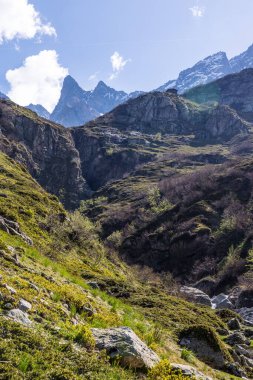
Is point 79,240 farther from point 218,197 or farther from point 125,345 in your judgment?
point 218,197

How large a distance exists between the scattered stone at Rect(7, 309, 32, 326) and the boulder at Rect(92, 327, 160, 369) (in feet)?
6.96

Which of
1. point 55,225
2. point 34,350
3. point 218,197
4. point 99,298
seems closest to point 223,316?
point 99,298

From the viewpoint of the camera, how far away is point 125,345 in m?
11.5

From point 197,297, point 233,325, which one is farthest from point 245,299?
point 233,325

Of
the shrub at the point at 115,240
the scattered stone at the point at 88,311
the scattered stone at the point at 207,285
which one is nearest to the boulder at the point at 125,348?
the scattered stone at the point at 88,311

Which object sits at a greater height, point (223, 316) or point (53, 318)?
point (53, 318)

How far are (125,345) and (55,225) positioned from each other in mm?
41654

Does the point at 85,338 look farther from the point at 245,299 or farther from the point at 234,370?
the point at 245,299

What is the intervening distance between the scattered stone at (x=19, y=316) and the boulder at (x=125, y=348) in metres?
2.12

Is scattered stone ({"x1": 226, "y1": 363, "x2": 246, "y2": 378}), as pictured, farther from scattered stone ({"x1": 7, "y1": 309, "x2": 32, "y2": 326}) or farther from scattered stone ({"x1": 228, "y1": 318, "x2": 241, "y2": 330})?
scattered stone ({"x1": 228, "y1": 318, "x2": 241, "y2": 330})

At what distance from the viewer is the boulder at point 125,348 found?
11.1 metres

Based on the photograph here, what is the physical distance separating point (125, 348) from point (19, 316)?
121 inches

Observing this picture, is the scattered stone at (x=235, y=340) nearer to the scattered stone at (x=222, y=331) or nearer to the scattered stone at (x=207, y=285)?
the scattered stone at (x=222, y=331)

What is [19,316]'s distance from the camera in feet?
37.1
